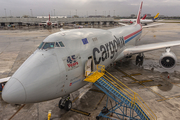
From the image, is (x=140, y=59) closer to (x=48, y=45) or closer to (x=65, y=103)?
(x=65, y=103)

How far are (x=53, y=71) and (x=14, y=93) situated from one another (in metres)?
2.36

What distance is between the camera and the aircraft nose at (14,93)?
732 centimetres

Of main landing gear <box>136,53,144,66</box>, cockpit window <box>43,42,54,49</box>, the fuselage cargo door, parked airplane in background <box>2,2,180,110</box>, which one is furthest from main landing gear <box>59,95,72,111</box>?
main landing gear <box>136,53,144,66</box>

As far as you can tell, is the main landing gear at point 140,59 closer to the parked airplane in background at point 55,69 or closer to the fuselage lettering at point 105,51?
the fuselage lettering at point 105,51

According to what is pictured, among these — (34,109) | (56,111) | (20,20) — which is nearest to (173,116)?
(56,111)

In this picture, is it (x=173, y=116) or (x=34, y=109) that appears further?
(x=34, y=109)

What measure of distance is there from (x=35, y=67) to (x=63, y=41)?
2.87 m

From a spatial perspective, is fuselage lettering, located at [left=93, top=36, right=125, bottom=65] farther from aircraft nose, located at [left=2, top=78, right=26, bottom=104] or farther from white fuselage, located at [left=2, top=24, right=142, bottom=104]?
aircraft nose, located at [left=2, top=78, right=26, bottom=104]

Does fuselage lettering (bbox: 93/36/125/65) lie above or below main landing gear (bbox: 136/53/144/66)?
above

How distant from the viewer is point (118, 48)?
17.6m

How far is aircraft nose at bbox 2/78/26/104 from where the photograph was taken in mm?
7316

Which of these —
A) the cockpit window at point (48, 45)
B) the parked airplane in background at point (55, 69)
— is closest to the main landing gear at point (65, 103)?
the parked airplane in background at point (55, 69)

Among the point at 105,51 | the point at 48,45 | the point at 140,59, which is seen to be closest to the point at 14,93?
the point at 48,45

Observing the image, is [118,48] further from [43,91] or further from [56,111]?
[43,91]
